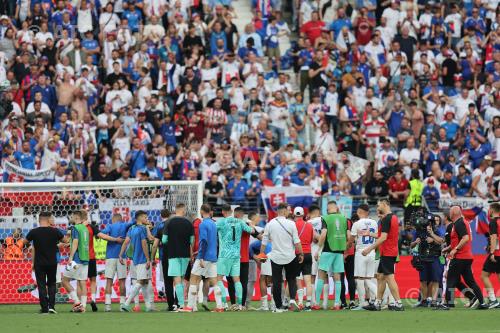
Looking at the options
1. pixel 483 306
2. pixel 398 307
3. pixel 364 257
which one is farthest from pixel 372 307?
pixel 483 306

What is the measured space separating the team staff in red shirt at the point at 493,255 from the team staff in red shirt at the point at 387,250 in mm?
1871

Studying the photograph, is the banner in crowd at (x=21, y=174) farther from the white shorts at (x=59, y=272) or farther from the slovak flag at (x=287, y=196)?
the slovak flag at (x=287, y=196)

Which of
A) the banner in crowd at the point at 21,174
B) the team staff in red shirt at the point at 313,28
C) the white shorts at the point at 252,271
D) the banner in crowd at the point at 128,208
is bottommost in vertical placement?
the white shorts at the point at 252,271

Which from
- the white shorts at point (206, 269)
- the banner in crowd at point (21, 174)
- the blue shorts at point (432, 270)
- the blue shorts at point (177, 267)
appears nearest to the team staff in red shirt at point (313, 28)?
the banner in crowd at point (21, 174)

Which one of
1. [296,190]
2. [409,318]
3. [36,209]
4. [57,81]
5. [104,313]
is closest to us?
[409,318]

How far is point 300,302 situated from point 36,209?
268 inches

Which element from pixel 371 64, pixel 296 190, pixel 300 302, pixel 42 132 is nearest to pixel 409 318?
pixel 300 302

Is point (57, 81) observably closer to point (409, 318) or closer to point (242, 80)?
point (242, 80)

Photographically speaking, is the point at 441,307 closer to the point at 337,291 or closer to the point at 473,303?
the point at 473,303

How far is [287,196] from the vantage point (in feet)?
108

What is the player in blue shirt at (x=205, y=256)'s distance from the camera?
1011 inches

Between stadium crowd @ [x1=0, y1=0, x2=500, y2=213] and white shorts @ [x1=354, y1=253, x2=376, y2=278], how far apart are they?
746 centimetres

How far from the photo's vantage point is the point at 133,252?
88.0 feet

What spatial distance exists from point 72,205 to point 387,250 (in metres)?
7.81
